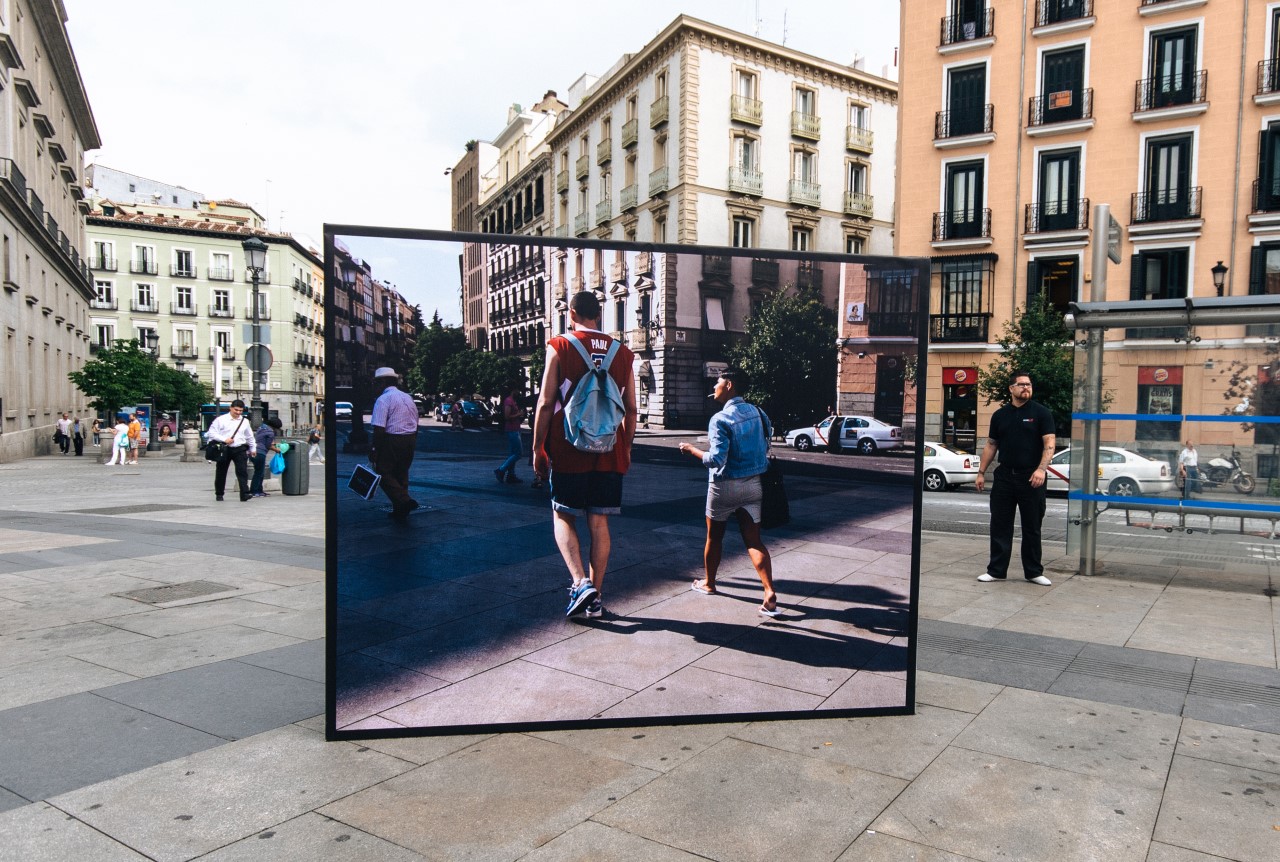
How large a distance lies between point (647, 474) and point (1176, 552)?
266 inches

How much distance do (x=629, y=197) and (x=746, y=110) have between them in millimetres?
7321

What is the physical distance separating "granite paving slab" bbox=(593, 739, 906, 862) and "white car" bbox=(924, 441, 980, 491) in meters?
17.6

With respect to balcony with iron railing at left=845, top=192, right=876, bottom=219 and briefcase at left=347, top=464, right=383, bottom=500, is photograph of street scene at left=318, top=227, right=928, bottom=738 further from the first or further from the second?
balcony with iron railing at left=845, top=192, right=876, bottom=219

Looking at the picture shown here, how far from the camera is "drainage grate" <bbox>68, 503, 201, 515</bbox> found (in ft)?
41.2

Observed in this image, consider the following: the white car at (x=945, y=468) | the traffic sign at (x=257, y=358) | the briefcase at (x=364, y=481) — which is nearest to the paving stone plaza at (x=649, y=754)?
the briefcase at (x=364, y=481)

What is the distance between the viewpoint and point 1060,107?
2930cm

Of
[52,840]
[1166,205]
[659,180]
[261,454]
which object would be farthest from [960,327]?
[52,840]

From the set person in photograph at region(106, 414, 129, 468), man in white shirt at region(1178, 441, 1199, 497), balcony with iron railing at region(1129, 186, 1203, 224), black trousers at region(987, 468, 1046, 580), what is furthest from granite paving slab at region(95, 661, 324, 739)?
balcony with iron railing at region(1129, 186, 1203, 224)

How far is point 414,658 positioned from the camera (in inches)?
140

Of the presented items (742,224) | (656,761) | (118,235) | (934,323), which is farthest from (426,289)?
(118,235)

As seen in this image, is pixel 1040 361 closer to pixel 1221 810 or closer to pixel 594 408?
pixel 1221 810

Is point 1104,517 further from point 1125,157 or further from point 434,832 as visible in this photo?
point 1125,157

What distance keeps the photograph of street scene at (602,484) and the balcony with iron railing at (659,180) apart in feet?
126

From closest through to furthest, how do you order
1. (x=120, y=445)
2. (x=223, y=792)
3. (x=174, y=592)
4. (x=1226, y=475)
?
(x=223, y=792)
(x=174, y=592)
(x=1226, y=475)
(x=120, y=445)
